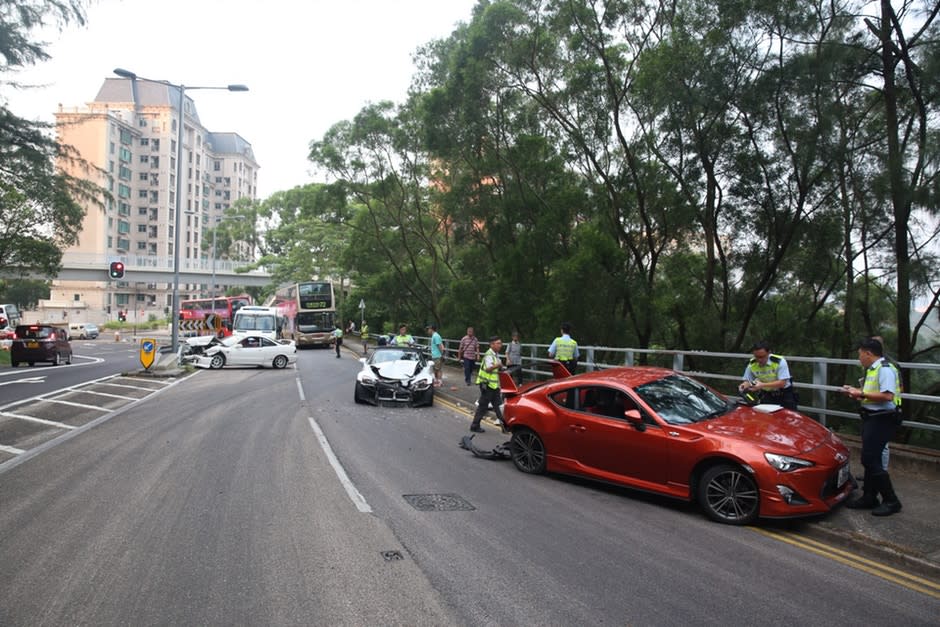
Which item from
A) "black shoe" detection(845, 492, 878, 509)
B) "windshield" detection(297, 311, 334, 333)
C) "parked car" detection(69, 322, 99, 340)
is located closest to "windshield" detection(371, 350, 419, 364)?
"black shoe" detection(845, 492, 878, 509)

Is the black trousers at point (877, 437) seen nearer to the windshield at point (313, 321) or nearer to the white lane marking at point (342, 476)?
the white lane marking at point (342, 476)

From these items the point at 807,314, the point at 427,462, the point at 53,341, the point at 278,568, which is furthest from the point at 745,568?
the point at 53,341

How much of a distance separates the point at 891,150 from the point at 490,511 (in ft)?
31.3

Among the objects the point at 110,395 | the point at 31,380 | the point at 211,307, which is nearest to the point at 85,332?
the point at 211,307

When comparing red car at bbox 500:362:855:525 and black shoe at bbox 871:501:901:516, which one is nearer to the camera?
red car at bbox 500:362:855:525

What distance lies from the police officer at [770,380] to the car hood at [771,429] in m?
0.92

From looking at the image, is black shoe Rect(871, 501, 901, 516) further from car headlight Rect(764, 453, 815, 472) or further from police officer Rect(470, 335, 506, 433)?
police officer Rect(470, 335, 506, 433)

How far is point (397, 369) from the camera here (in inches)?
632

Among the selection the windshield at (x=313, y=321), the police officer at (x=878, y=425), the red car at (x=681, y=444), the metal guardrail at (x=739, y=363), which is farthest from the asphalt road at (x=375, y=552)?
the windshield at (x=313, y=321)

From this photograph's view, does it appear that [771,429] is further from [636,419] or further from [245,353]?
[245,353]

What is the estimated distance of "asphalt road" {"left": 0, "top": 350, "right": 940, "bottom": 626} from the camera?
429cm

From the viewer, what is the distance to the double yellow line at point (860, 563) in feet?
16.2

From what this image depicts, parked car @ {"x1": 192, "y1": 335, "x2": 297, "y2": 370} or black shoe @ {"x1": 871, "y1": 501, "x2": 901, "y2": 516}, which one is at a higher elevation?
parked car @ {"x1": 192, "y1": 335, "x2": 297, "y2": 370}

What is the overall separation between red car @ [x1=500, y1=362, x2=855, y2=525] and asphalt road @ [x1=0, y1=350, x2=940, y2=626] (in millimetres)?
308
